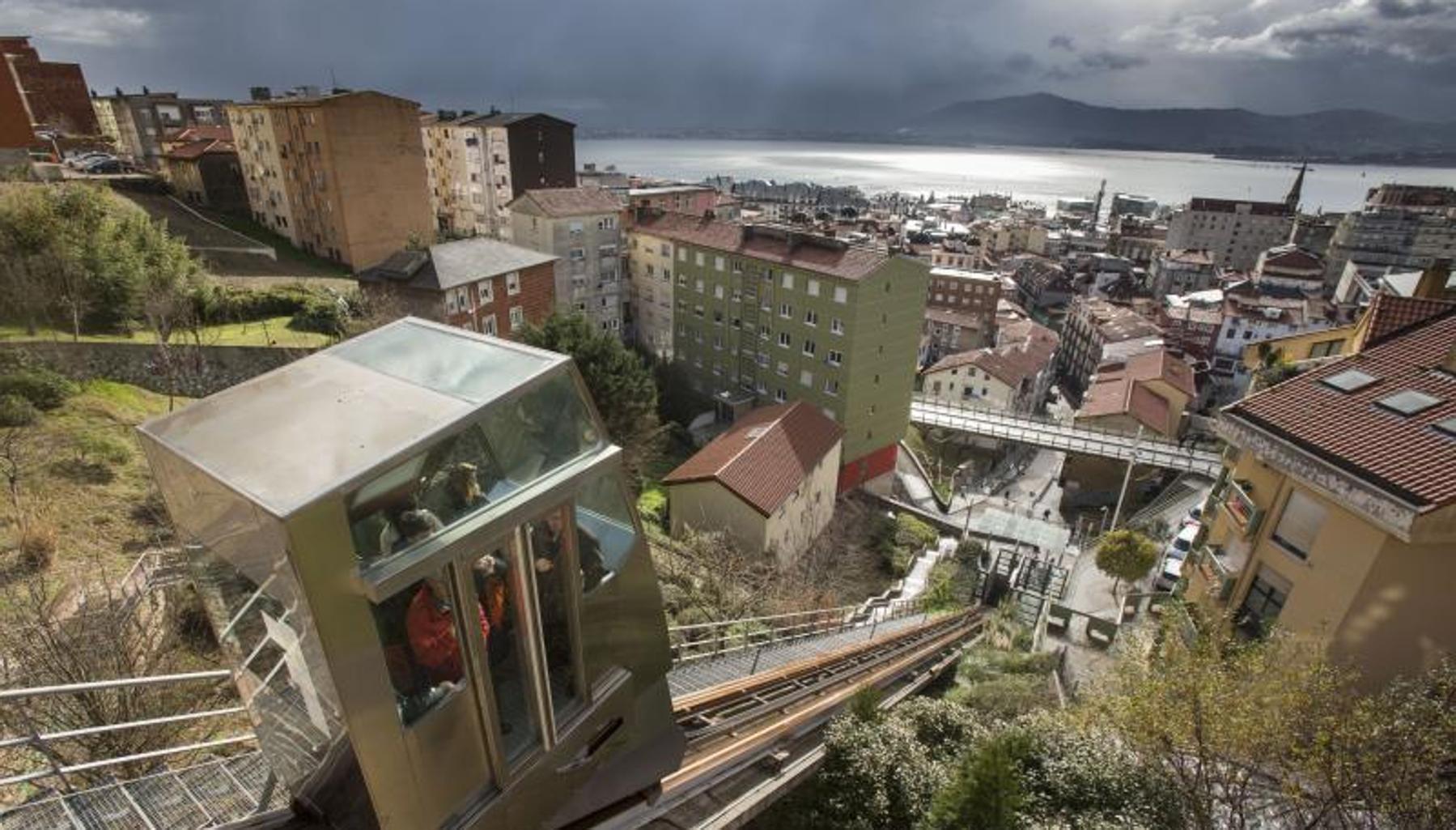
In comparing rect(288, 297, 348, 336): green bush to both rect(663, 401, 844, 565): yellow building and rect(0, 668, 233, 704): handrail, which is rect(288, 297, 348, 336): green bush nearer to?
rect(663, 401, 844, 565): yellow building

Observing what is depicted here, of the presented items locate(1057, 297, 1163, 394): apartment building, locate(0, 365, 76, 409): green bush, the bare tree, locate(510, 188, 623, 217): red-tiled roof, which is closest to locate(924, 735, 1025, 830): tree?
the bare tree

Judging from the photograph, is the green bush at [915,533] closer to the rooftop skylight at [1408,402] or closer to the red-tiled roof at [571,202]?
the rooftop skylight at [1408,402]

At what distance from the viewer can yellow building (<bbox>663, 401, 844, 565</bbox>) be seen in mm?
22938

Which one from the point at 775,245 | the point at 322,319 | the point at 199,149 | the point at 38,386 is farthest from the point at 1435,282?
the point at 199,149

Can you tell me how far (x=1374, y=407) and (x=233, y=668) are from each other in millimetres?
15758

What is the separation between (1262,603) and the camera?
1223 centimetres

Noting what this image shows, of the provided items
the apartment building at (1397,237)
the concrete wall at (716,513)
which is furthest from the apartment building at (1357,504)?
the apartment building at (1397,237)

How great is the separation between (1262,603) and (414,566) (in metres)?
14.8

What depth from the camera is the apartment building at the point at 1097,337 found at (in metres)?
55.6

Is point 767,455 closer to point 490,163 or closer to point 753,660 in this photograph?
point 753,660

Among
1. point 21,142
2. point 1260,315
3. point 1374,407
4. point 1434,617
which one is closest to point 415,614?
point 1434,617

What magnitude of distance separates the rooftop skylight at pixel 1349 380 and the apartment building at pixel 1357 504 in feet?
0.08

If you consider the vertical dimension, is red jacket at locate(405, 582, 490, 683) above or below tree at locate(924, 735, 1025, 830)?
above

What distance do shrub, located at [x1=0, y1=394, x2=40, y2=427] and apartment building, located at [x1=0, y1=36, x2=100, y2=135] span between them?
48580mm
